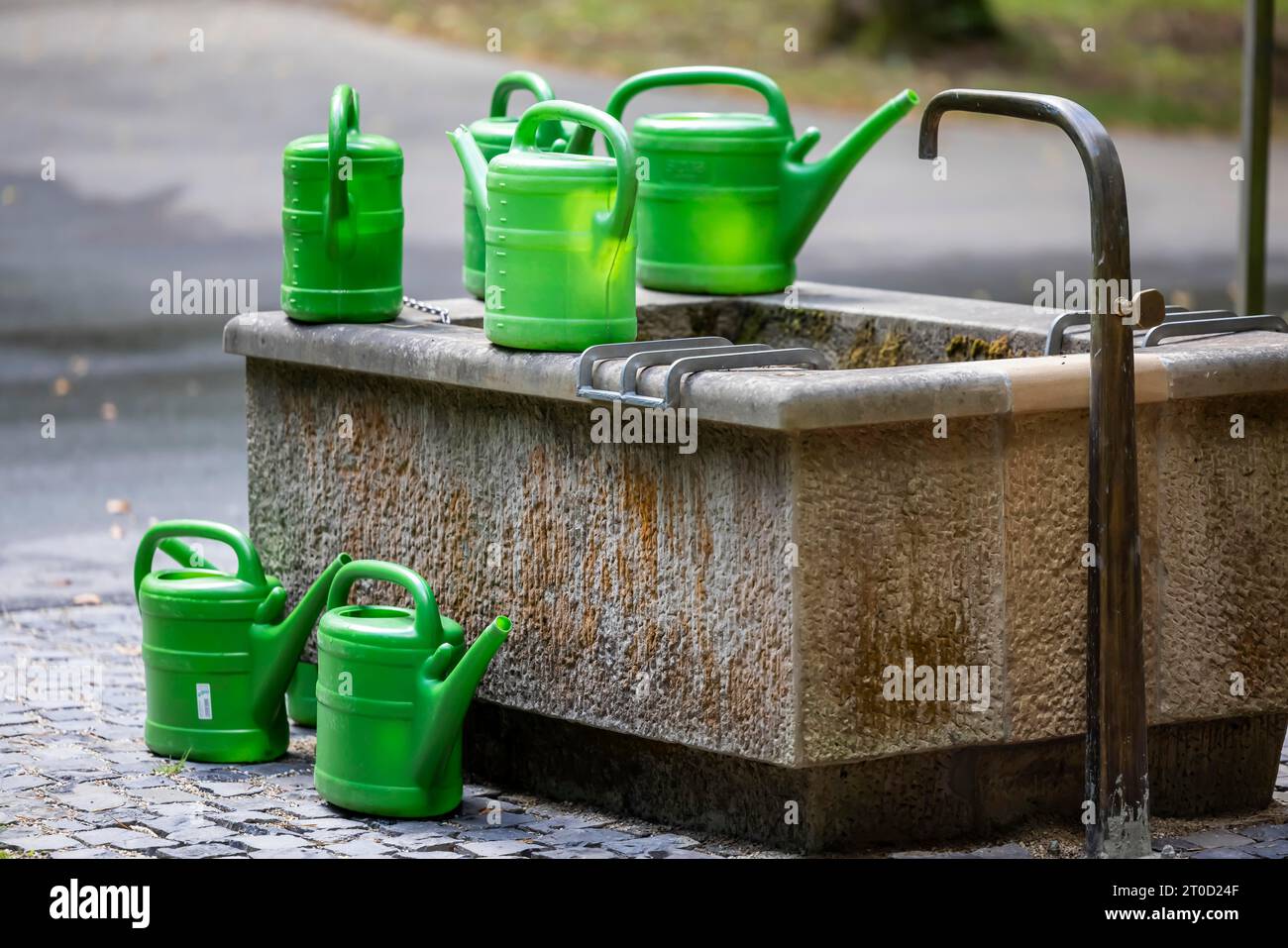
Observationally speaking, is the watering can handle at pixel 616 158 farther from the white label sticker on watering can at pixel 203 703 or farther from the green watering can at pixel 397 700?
the white label sticker on watering can at pixel 203 703

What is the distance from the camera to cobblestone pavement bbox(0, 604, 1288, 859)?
4.85 m

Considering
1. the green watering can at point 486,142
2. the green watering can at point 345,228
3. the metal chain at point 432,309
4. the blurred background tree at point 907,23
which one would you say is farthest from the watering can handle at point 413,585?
the blurred background tree at point 907,23

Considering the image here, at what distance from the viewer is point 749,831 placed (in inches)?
192

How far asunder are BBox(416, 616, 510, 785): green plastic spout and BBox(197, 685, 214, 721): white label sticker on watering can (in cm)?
77

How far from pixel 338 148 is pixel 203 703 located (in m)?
1.37

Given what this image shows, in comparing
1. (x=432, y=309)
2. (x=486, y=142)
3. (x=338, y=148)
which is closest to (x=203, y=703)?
(x=432, y=309)

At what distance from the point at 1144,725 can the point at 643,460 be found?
1159 millimetres

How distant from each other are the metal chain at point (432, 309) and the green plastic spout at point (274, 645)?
0.71m

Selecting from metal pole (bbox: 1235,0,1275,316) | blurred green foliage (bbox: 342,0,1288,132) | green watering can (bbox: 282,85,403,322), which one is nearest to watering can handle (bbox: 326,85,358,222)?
green watering can (bbox: 282,85,403,322)

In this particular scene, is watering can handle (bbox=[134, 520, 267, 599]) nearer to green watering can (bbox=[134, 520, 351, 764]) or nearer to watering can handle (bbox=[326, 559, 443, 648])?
green watering can (bbox=[134, 520, 351, 764])

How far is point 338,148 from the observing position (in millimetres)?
5559

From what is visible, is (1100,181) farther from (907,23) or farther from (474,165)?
(907,23)

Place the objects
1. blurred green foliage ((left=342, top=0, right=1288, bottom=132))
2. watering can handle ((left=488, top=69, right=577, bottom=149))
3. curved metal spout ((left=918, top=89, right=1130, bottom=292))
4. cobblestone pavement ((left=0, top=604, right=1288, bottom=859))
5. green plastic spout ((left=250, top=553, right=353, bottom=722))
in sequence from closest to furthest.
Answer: curved metal spout ((left=918, top=89, right=1130, bottom=292)), cobblestone pavement ((left=0, top=604, right=1288, bottom=859)), green plastic spout ((left=250, top=553, right=353, bottom=722)), watering can handle ((left=488, top=69, right=577, bottom=149)), blurred green foliage ((left=342, top=0, right=1288, bottom=132))
